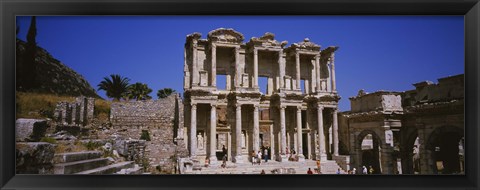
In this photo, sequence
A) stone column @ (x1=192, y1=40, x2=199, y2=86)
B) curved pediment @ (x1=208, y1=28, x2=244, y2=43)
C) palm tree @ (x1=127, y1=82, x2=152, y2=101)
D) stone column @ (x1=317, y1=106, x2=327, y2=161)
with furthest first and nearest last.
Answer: palm tree @ (x1=127, y1=82, x2=152, y2=101), stone column @ (x1=317, y1=106, x2=327, y2=161), curved pediment @ (x1=208, y1=28, x2=244, y2=43), stone column @ (x1=192, y1=40, x2=199, y2=86)

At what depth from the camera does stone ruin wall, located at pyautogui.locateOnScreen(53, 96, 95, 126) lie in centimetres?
1686

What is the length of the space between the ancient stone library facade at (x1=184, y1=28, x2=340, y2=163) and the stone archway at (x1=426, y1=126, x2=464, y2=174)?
A: 7.28 metres

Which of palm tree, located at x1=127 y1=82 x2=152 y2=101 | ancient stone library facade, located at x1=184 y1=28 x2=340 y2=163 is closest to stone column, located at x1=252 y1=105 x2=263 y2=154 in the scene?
ancient stone library facade, located at x1=184 y1=28 x2=340 y2=163

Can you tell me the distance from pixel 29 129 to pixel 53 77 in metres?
4.67

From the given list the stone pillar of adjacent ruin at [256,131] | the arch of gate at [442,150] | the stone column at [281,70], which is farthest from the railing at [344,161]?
the stone column at [281,70]

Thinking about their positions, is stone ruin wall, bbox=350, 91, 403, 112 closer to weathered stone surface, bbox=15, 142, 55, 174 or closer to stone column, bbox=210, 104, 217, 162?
stone column, bbox=210, 104, 217, 162

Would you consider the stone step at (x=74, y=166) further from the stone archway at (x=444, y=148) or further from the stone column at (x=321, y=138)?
the stone column at (x=321, y=138)

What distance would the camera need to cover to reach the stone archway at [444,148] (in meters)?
15.7

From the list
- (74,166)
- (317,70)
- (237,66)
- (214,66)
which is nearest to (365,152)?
(317,70)

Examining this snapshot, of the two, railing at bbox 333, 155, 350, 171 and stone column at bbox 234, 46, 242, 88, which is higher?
stone column at bbox 234, 46, 242, 88

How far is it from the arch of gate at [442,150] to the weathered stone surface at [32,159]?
1401cm

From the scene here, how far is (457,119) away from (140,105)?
50.5 ft

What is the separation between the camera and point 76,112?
18.6 metres
